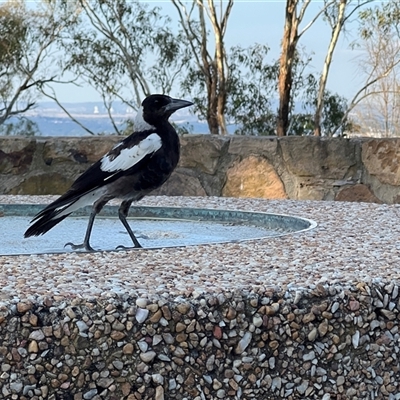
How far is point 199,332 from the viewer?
1.91 meters

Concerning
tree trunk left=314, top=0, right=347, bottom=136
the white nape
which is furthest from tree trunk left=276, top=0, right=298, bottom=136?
the white nape

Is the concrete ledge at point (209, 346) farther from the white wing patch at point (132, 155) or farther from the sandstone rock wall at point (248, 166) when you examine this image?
the sandstone rock wall at point (248, 166)

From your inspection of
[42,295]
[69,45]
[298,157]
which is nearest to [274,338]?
[42,295]

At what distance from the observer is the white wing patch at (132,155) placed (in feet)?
9.10

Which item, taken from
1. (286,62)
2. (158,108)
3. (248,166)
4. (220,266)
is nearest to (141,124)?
(158,108)

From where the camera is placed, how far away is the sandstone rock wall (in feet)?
15.7

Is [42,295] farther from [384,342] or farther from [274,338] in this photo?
[384,342]

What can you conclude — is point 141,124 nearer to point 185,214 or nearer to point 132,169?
point 132,169

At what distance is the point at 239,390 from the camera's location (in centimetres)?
Answer: 192

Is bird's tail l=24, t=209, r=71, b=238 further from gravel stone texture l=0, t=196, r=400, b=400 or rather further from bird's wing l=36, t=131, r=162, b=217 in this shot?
gravel stone texture l=0, t=196, r=400, b=400

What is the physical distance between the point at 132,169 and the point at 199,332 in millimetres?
983

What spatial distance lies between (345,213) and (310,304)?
1.84 meters

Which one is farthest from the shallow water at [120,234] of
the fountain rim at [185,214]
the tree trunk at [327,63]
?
the tree trunk at [327,63]

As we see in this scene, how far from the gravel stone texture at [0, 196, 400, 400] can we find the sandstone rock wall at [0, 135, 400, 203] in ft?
8.20
